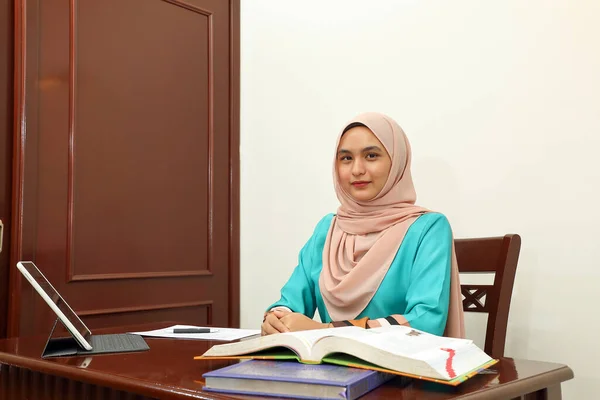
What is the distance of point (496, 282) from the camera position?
1701 mm

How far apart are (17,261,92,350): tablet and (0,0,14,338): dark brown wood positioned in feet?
3.24

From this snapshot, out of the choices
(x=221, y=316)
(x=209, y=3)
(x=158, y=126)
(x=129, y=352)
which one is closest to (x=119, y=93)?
(x=158, y=126)

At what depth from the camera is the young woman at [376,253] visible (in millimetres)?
1494

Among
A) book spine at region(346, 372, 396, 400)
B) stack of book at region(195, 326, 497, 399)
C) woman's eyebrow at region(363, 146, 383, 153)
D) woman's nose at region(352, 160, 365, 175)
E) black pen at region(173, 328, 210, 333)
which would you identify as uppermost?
woman's eyebrow at region(363, 146, 383, 153)

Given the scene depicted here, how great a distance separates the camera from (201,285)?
2.86m

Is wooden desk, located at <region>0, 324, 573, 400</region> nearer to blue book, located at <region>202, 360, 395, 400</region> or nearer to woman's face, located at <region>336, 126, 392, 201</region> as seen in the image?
blue book, located at <region>202, 360, 395, 400</region>

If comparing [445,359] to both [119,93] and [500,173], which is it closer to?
[500,173]

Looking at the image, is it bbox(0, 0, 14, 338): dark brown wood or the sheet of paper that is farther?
bbox(0, 0, 14, 338): dark brown wood

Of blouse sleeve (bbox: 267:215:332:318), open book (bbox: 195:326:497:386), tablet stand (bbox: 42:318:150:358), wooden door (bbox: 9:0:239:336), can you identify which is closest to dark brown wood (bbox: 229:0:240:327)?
wooden door (bbox: 9:0:239:336)

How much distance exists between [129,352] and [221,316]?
66.9 inches

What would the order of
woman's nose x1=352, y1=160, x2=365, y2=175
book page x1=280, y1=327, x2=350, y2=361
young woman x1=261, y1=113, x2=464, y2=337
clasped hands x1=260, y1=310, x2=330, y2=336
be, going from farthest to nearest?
woman's nose x1=352, y1=160, x2=365, y2=175
young woman x1=261, y1=113, x2=464, y2=337
clasped hands x1=260, y1=310, x2=330, y2=336
book page x1=280, y1=327, x2=350, y2=361

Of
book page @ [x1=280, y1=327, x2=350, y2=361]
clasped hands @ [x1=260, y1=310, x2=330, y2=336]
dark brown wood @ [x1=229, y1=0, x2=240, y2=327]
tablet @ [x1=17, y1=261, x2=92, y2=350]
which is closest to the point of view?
book page @ [x1=280, y1=327, x2=350, y2=361]

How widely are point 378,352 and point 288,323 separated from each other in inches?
20.9

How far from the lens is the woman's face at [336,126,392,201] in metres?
1.66
